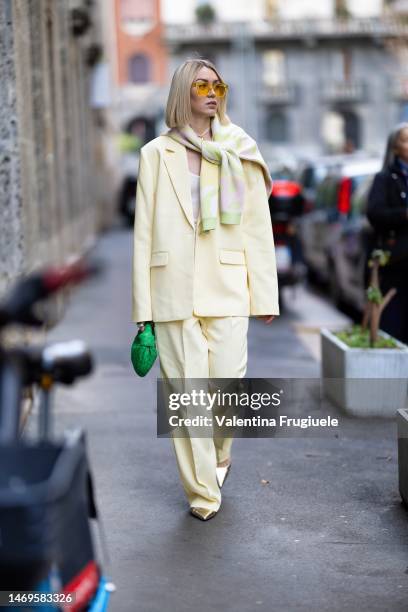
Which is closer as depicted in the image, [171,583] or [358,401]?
[171,583]

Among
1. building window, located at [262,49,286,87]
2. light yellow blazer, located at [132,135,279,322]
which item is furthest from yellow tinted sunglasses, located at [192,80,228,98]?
building window, located at [262,49,286,87]

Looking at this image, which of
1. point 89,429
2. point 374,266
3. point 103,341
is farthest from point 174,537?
point 103,341

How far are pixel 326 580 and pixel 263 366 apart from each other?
553 centimetres

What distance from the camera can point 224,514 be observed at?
5820mm

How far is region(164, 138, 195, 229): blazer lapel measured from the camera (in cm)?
573

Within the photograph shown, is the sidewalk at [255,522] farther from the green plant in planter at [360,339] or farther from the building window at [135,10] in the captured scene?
the building window at [135,10]

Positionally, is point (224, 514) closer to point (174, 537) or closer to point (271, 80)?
point (174, 537)

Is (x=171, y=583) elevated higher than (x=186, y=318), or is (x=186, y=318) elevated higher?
(x=186, y=318)

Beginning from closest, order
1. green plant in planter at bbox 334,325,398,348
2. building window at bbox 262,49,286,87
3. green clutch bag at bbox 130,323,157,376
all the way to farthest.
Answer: green clutch bag at bbox 130,323,157,376, green plant in planter at bbox 334,325,398,348, building window at bbox 262,49,286,87

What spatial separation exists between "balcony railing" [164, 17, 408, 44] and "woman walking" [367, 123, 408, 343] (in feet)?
220

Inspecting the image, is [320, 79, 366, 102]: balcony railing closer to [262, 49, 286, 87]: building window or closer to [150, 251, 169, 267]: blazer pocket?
[262, 49, 286, 87]: building window

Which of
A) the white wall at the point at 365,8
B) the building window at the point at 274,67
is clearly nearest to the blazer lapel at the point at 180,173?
the building window at the point at 274,67

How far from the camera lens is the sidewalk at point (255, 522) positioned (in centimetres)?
473

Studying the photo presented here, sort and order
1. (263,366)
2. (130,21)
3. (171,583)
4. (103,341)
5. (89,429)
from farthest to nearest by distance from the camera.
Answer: (130,21)
(103,341)
(263,366)
(89,429)
(171,583)
